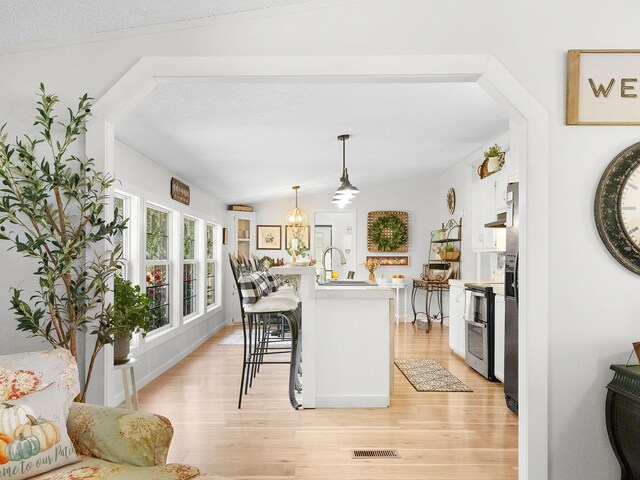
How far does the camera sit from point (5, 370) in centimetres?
173

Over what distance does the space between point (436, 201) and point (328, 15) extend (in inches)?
280

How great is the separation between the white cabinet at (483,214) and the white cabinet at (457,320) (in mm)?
682

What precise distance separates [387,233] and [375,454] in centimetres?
621

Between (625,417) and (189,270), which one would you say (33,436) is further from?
(189,270)

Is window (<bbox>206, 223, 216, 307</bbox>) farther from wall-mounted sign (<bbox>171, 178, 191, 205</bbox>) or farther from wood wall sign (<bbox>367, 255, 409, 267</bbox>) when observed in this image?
wood wall sign (<bbox>367, 255, 409, 267</bbox>)

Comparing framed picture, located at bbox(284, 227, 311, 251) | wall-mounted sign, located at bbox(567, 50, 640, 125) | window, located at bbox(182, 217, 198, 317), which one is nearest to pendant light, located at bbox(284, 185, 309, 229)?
framed picture, located at bbox(284, 227, 311, 251)

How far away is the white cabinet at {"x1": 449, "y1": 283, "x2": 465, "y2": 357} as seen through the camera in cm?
548

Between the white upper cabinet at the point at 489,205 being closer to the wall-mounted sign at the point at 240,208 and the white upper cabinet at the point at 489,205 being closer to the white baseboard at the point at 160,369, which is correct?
the white baseboard at the point at 160,369

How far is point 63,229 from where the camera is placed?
203cm

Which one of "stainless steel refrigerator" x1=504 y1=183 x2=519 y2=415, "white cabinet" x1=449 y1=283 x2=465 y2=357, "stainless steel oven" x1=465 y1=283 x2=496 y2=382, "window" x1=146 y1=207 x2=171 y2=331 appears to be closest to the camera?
"stainless steel refrigerator" x1=504 y1=183 x2=519 y2=415

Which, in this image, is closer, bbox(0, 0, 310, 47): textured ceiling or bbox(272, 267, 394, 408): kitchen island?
bbox(0, 0, 310, 47): textured ceiling

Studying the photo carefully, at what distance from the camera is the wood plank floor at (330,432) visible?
2.75 metres

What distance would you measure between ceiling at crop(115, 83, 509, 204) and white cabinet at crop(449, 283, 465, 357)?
73.2 inches

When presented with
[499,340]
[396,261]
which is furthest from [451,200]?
[499,340]
